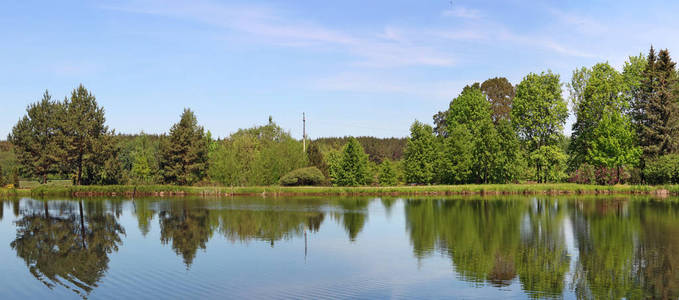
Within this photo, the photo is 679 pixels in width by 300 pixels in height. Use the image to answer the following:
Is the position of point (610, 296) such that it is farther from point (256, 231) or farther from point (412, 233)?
point (256, 231)

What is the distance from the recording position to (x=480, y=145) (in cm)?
6931

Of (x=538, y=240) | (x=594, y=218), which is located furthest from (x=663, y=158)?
(x=538, y=240)

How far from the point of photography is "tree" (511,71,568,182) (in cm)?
6994

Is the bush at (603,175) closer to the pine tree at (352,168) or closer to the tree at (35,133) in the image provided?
the pine tree at (352,168)

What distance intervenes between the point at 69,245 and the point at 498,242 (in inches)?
872

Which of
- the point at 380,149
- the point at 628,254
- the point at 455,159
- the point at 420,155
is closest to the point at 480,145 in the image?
the point at 455,159

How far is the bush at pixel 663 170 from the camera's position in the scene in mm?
59156

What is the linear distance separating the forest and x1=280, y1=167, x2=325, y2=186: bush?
0.59 ft

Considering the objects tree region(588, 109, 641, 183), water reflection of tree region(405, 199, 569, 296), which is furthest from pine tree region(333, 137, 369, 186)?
tree region(588, 109, 641, 183)

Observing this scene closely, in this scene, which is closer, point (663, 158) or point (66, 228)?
point (66, 228)

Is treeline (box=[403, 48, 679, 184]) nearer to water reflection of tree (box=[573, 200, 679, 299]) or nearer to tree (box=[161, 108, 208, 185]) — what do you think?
water reflection of tree (box=[573, 200, 679, 299])

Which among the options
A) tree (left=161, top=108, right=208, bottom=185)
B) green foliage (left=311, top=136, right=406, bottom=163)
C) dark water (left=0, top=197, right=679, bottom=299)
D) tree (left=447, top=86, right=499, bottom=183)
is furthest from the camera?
green foliage (left=311, top=136, right=406, bottom=163)

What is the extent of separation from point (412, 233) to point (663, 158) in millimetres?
45411

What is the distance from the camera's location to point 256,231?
31.5 m
